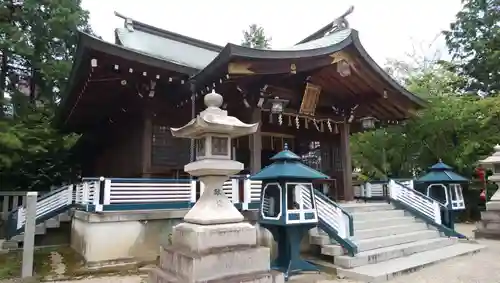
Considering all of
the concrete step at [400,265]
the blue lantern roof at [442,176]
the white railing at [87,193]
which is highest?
the blue lantern roof at [442,176]

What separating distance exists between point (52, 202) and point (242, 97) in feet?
16.7

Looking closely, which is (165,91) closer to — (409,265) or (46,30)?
(409,265)

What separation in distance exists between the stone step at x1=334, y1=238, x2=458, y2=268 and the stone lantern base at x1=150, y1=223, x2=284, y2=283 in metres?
1.96

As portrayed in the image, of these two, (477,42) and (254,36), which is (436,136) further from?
(254,36)

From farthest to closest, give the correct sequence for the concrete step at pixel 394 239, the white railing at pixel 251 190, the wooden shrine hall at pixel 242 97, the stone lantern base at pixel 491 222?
the stone lantern base at pixel 491 222, the white railing at pixel 251 190, the wooden shrine hall at pixel 242 97, the concrete step at pixel 394 239

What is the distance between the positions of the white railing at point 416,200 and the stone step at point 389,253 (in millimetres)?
728

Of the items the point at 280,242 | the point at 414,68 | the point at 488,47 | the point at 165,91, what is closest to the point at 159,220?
the point at 280,242

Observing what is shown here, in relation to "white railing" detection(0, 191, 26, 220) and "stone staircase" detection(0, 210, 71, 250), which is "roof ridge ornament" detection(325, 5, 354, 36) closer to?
"stone staircase" detection(0, 210, 71, 250)

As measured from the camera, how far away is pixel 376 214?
839 cm

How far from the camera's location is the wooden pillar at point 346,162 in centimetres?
1047

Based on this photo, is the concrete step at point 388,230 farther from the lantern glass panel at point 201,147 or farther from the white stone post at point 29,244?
the white stone post at point 29,244

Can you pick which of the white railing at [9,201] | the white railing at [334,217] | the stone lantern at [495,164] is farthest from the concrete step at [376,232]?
the white railing at [9,201]

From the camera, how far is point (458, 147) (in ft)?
46.7

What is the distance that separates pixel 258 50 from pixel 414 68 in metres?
16.7
